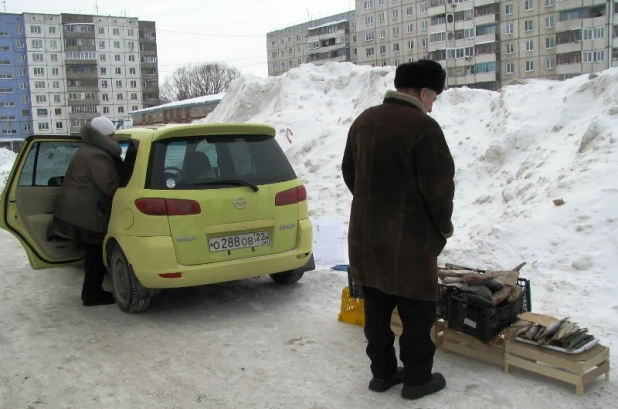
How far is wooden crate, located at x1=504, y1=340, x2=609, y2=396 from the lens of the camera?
11.7 ft

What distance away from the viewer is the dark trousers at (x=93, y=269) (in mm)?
5844

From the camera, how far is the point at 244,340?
4.81 m

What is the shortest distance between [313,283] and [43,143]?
3.29 meters

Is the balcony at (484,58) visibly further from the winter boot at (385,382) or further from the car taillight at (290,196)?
the winter boot at (385,382)

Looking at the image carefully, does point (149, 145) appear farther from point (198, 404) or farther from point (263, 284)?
point (198, 404)

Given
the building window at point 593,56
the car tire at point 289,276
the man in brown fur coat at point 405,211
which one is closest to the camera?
the man in brown fur coat at point 405,211

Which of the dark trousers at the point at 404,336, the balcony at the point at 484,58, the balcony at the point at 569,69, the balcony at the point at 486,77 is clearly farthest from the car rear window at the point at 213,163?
the balcony at the point at 484,58

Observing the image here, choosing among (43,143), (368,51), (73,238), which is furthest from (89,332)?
(368,51)

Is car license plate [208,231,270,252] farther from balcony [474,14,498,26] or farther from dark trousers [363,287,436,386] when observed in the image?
balcony [474,14,498,26]

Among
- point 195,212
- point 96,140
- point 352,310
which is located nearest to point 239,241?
point 195,212

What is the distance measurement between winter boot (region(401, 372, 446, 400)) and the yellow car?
2.12 metres

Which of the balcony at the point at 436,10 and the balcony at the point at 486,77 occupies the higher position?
the balcony at the point at 436,10

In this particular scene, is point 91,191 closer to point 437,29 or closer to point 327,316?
point 327,316

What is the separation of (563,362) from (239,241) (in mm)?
2847
